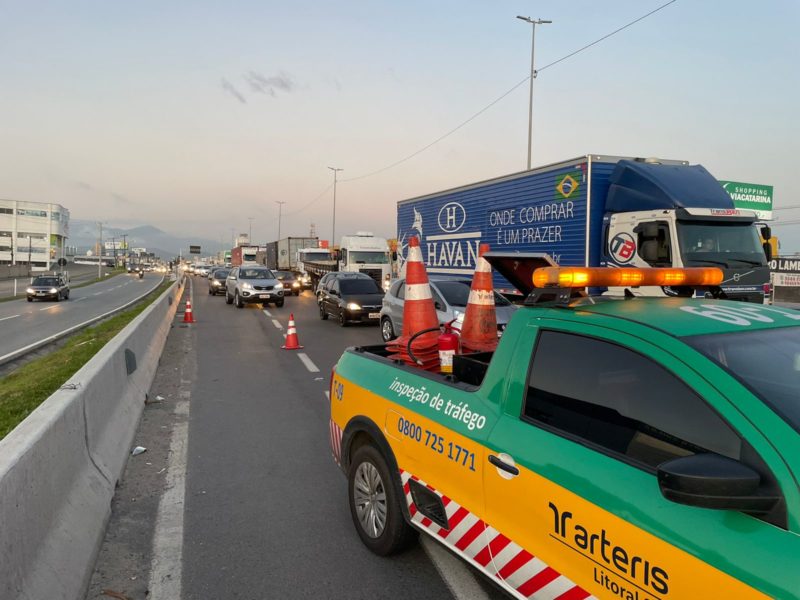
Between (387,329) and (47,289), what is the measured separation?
26.0 metres

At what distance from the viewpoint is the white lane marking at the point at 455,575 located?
10.5 ft

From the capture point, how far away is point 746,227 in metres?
10.5

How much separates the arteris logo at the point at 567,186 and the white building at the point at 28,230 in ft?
451

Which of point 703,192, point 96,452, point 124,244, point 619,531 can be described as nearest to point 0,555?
point 96,452

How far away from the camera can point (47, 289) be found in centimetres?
3123

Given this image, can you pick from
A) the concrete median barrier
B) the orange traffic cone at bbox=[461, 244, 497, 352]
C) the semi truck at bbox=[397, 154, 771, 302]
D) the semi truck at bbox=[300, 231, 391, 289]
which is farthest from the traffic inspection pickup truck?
the semi truck at bbox=[300, 231, 391, 289]

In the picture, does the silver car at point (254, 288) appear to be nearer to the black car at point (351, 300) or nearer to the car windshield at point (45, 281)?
the black car at point (351, 300)

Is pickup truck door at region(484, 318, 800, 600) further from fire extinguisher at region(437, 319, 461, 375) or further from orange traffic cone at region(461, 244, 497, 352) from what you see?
orange traffic cone at region(461, 244, 497, 352)

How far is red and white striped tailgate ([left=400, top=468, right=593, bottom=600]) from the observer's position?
226 centimetres

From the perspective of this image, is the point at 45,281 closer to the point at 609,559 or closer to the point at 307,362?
the point at 307,362

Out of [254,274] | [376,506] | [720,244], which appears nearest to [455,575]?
[376,506]

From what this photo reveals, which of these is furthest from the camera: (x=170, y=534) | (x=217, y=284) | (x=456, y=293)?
(x=217, y=284)

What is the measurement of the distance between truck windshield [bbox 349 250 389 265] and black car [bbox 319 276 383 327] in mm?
8521

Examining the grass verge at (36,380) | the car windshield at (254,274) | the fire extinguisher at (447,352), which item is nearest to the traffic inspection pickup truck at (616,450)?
the fire extinguisher at (447,352)
